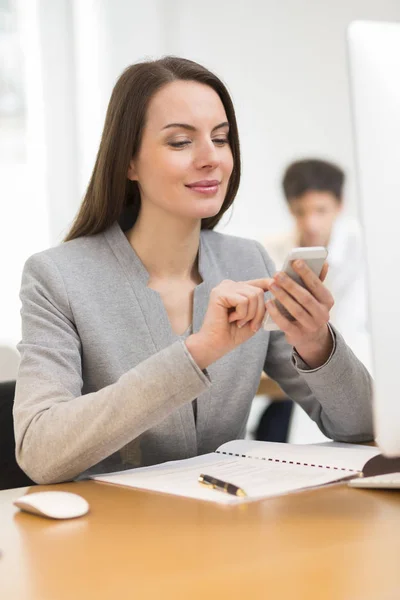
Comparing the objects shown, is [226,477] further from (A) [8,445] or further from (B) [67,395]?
(A) [8,445]

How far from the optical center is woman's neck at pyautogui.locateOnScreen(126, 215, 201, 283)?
5.37 ft

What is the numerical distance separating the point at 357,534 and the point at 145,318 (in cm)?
68

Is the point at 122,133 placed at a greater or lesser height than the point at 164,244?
greater

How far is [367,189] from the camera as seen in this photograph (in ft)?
2.73

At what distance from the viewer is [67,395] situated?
4.52 feet

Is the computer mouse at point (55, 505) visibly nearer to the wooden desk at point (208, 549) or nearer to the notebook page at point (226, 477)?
the wooden desk at point (208, 549)

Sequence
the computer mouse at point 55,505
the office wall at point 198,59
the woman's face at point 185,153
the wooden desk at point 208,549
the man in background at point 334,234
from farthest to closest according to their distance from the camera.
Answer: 1. the office wall at point 198,59
2. the man in background at point 334,234
3. the woman's face at point 185,153
4. the computer mouse at point 55,505
5. the wooden desk at point 208,549

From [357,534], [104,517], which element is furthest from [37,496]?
[357,534]

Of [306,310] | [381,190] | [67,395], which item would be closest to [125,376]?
[67,395]

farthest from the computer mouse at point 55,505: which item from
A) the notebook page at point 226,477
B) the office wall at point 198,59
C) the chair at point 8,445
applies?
the office wall at point 198,59

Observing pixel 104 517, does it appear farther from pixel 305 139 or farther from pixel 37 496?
Result: pixel 305 139

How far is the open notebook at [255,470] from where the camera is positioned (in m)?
1.17

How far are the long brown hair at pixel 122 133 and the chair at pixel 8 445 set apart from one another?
1.08 ft

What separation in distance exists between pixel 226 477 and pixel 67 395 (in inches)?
11.7
